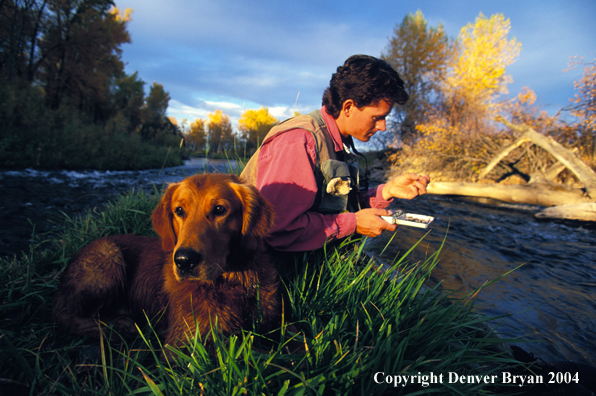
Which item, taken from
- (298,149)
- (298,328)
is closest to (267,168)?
(298,149)

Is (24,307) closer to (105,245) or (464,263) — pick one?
(105,245)

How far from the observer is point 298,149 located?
6.92ft

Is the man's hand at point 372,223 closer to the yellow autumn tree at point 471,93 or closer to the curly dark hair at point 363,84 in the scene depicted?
the curly dark hair at point 363,84

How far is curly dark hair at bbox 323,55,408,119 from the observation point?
2.62 m

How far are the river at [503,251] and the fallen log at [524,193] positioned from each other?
1.09 meters

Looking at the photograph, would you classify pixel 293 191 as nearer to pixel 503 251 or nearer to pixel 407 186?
pixel 407 186

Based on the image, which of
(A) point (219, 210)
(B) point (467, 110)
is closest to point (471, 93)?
(B) point (467, 110)

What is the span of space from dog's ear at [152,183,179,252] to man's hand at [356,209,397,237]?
1522 mm

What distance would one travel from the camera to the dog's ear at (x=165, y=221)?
1806 mm

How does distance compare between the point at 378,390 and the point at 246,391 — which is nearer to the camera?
the point at 246,391

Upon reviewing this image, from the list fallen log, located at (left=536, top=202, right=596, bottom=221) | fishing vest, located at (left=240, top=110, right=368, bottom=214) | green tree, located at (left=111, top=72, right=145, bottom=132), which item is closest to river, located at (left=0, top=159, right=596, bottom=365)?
fallen log, located at (left=536, top=202, right=596, bottom=221)

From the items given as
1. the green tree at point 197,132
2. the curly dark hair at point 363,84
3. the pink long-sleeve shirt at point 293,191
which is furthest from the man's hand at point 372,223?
the green tree at point 197,132

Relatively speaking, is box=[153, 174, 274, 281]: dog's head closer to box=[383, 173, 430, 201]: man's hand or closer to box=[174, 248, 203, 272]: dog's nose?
box=[174, 248, 203, 272]: dog's nose

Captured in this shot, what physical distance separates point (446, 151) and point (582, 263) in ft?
39.1
